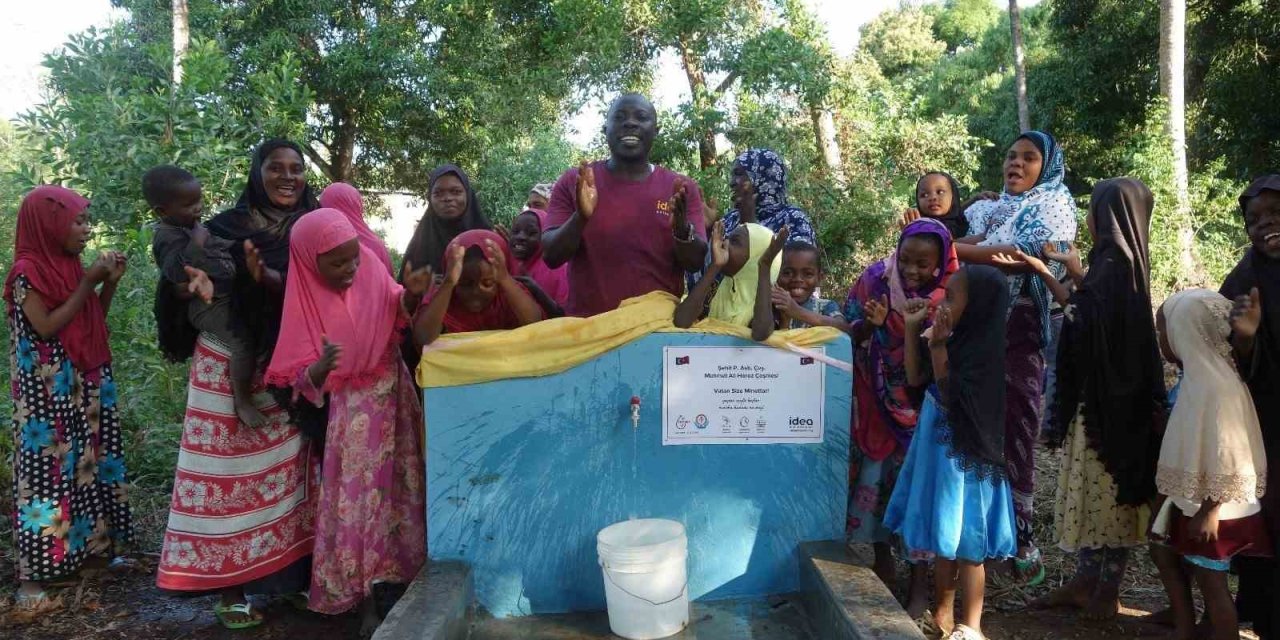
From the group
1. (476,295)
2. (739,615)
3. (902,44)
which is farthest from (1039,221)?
(902,44)

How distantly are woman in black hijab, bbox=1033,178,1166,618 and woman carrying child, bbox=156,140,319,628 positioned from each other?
10.8ft

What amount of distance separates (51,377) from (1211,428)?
15.9 ft

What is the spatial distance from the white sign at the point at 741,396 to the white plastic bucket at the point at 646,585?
43cm

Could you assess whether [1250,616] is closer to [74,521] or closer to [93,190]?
[74,521]

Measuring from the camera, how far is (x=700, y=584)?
3.28 metres

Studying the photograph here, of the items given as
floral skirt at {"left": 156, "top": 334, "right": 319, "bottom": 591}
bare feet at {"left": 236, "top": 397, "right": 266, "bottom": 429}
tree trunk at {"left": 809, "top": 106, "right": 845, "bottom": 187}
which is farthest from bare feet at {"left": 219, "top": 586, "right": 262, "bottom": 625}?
tree trunk at {"left": 809, "top": 106, "right": 845, "bottom": 187}

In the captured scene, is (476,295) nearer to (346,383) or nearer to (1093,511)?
(346,383)

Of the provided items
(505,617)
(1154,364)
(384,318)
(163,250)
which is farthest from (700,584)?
(163,250)

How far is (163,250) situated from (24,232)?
91 centimetres

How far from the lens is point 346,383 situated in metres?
3.18

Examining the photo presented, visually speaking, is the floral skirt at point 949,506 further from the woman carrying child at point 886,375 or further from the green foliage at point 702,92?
the green foliage at point 702,92

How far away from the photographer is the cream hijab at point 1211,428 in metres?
2.82

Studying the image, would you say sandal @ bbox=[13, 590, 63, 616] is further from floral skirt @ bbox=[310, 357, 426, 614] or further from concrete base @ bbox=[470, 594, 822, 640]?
concrete base @ bbox=[470, 594, 822, 640]

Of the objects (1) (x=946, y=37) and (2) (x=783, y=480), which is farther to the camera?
(1) (x=946, y=37)
